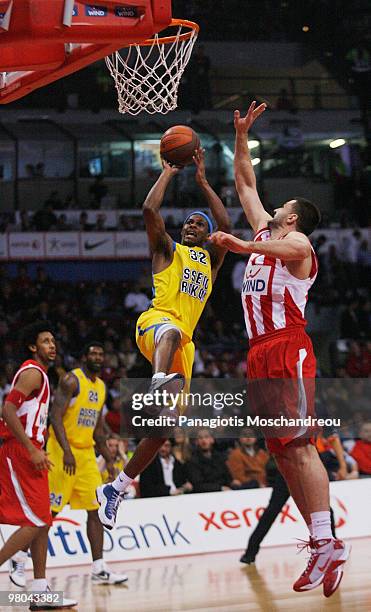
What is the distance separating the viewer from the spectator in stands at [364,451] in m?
11.1

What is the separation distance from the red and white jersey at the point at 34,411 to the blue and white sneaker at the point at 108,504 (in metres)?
0.97

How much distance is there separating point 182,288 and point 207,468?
4521 millimetres

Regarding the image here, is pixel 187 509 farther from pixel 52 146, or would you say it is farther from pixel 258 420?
pixel 52 146

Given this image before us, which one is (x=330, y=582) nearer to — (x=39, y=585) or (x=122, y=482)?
(x=122, y=482)

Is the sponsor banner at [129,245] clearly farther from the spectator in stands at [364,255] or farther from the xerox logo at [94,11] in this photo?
the xerox logo at [94,11]

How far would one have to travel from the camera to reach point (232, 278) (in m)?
18.3

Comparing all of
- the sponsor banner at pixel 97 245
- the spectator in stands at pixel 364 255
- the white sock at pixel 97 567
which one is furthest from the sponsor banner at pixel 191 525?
the spectator in stands at pixel 364 255

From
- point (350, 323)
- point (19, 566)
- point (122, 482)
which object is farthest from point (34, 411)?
point (350, 323)

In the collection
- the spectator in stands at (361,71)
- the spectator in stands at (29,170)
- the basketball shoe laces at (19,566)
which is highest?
the spectator in stands at (361,71)

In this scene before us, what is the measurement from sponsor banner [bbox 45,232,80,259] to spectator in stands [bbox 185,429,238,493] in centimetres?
733

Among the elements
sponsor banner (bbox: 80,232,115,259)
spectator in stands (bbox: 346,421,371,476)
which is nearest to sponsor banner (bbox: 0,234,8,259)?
sponsor banner (bbox: 80,232,115,259)

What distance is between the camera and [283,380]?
558cm

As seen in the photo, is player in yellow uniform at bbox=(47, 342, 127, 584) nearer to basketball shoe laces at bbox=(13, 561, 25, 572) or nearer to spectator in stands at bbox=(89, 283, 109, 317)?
basketball shoe laces at bbox=(13, 561, 25, 572)

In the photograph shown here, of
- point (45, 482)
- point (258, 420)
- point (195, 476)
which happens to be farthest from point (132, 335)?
point (258, 420)
